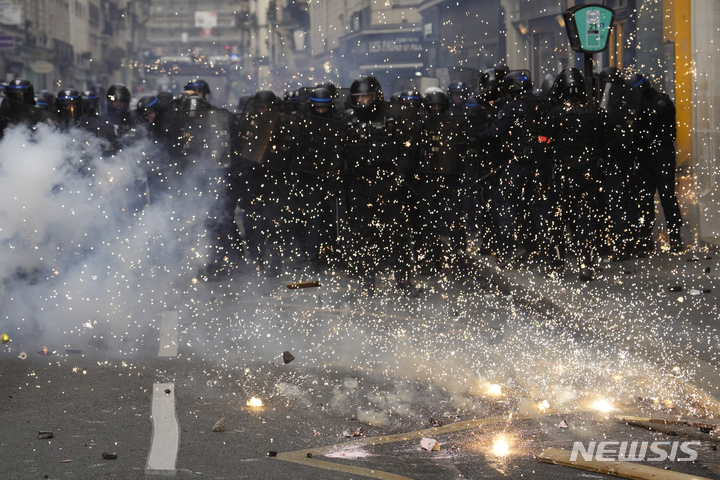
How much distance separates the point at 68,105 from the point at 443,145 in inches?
171

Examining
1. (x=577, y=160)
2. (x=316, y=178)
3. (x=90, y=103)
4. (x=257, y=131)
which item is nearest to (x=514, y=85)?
(x=577, y=160)

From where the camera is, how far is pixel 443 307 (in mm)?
8336

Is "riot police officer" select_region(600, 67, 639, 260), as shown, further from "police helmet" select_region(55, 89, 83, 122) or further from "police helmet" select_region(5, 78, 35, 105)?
"police helmet" select_region(5, 78, 35, 105)

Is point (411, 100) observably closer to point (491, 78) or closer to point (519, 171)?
point (519, 171)

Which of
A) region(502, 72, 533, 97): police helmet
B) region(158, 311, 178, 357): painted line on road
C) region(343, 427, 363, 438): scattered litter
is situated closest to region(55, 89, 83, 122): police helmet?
region(158, 311, 178, 357): painted line on road

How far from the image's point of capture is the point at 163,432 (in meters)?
4.81

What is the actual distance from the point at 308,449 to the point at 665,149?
7215mm

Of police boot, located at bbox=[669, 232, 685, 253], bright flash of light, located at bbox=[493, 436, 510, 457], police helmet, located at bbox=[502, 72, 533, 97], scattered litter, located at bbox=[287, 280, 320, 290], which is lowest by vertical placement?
bright flash of light, located at bbox=[493, 436, 510, 457]

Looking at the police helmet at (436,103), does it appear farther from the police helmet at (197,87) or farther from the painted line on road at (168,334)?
the police helmet at (197,87)

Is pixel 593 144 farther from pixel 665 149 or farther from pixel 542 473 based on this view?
pixel 542 473

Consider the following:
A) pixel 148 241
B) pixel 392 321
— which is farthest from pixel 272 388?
pixel 148 241

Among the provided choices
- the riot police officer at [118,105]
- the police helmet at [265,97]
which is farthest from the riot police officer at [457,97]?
the riot police officer at [118,105]

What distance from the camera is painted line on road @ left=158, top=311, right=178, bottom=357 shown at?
21.9 ft

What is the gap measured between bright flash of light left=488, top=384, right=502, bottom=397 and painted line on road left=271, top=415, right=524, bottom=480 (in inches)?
16.7
